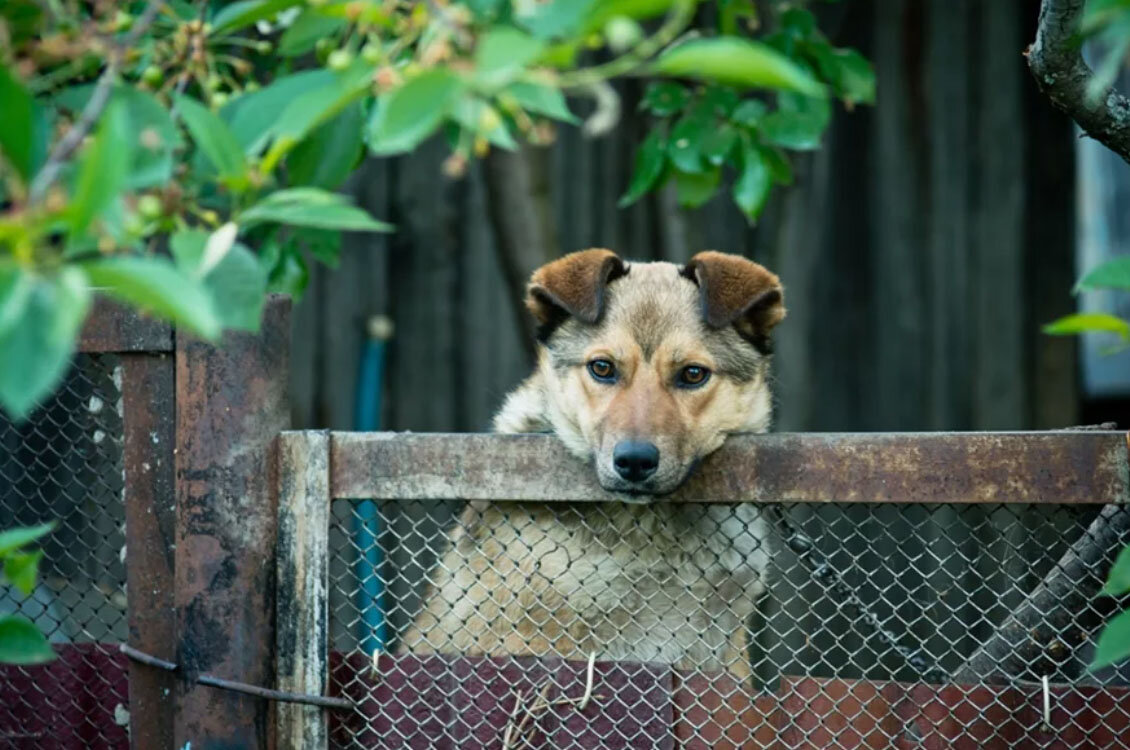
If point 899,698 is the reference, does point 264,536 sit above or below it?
above

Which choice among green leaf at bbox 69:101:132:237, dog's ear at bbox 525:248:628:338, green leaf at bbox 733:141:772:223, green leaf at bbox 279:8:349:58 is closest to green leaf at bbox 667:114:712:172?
green leaf at bbox 733:141:772:223

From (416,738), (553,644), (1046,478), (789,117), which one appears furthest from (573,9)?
(789,117)

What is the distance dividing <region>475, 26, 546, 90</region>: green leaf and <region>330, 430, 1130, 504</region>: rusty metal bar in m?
1.63

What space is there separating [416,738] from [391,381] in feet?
13.9

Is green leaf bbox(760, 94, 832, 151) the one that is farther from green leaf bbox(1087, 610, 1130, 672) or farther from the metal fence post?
green leaf bbox(1087, 610, 1130, 672)

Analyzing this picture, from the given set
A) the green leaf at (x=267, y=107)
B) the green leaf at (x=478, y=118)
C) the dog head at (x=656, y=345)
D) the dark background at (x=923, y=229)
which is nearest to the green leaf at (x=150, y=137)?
the green leaf at (x=267, y=107)

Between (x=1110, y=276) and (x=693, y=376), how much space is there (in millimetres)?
2143

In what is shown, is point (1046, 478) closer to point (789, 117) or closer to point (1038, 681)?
point (1038, 681)

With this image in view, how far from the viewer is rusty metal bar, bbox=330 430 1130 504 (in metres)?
2.76

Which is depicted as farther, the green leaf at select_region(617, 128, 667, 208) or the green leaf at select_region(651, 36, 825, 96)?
the green leaf at select_region(617, 128, 667, 208)

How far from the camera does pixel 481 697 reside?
9.75ft

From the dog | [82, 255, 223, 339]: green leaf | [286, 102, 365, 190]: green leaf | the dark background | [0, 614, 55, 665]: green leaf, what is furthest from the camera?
the dark background

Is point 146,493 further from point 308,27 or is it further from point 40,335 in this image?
point 40,335

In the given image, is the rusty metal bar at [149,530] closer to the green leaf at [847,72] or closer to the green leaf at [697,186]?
the green leaf at [697,186]
